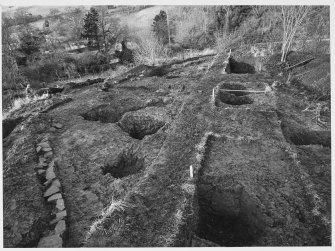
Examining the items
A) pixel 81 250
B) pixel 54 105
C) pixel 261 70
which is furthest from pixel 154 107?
pixel 261 70

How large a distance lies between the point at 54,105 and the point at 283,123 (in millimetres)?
8310

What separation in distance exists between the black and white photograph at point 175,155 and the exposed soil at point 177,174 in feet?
0.09

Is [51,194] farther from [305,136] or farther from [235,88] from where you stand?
[235,88]

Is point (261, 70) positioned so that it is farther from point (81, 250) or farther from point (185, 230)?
point (81, 250)

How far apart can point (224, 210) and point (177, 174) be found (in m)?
1.30

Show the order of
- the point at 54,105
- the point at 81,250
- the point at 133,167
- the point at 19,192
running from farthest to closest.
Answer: the point at 54,105 → the point at 133,167 → the point at 19,192 → the point at 81,250

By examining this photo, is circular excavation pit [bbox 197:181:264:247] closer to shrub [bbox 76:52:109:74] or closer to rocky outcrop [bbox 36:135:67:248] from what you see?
rocky outcrop [bbox 36:135:67:248]

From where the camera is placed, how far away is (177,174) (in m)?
5.71

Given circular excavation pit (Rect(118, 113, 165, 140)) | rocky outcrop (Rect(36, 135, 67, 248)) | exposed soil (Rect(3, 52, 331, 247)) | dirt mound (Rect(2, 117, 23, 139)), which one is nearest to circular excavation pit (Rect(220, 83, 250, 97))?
exposed soil (Rect(3, 52, 331, 247))

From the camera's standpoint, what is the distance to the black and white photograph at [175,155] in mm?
4672

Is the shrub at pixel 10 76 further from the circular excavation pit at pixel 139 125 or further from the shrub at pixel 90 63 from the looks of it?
the circular excavation pit at pixel 139 125

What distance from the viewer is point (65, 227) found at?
4.79 metres

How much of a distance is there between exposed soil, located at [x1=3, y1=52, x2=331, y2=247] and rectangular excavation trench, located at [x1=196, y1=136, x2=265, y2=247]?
2cm

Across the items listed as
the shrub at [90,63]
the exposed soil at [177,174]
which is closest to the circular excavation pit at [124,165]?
the exposed soil at [177,174]
